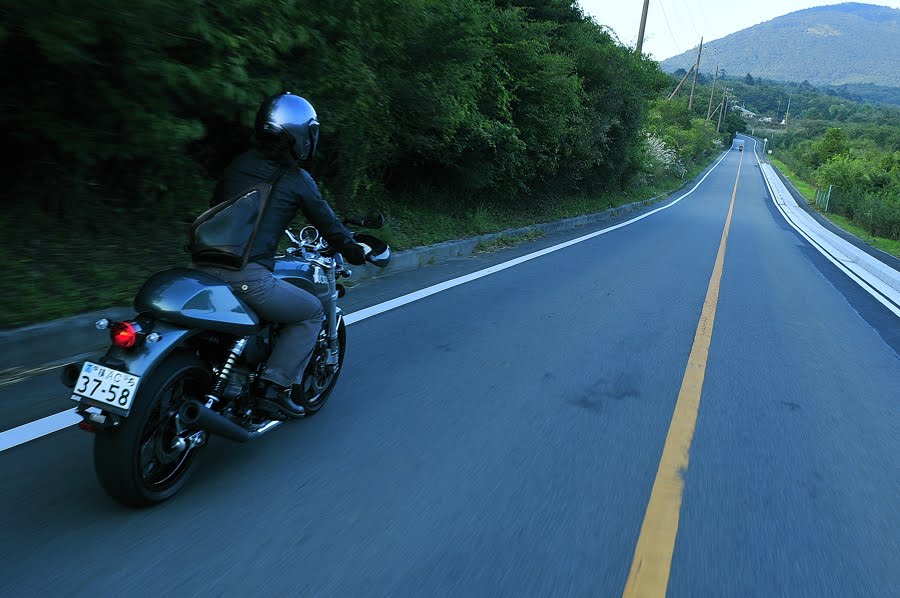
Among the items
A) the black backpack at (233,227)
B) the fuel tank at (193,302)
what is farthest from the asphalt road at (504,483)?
the black backpack at (233,227)

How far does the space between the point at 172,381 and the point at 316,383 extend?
1269 millimetres

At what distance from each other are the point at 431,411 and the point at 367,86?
518 cm

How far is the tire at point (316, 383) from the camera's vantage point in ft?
12.9

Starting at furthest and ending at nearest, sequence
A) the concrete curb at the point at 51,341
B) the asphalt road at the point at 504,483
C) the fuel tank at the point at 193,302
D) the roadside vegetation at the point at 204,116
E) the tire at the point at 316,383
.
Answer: the roadside vegetation at the point at 204,116, the concrete curb at the point at 51,341, the tire at the point at 316,383, the fuel tank at the point at 193,302, the asphalt road at the point at 504,483

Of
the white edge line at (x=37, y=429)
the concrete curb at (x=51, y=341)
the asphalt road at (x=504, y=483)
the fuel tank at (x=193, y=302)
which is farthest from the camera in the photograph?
the concrete curb at (x=51, y=341)

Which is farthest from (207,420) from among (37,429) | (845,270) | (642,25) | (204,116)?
(642,25)

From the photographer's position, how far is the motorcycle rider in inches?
128

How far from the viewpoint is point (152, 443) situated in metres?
2.93

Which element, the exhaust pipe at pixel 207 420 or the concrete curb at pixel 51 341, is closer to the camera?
the exhaust pipe at pixel 207 420

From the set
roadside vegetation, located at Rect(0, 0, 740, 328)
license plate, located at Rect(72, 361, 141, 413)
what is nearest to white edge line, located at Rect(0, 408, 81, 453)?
license plate, located at Rect(72, 361, 141, 413)

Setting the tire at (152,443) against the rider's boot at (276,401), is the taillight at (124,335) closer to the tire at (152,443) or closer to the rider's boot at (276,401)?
the tire at (152,443)

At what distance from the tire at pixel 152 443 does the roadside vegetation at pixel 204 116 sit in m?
2.43

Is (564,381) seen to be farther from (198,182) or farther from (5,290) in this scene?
(198,182)

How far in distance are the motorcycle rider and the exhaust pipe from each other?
328 mm
